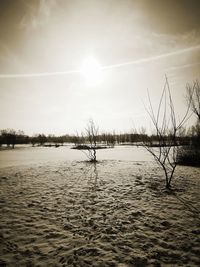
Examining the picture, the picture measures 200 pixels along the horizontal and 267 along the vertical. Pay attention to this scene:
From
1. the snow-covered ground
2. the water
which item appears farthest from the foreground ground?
the water

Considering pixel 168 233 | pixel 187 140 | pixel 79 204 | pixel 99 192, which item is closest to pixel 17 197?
pixel 79 204

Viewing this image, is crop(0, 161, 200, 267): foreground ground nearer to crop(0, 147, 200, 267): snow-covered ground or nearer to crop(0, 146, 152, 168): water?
crop(0, 147, 200, 267): snow-covered ground

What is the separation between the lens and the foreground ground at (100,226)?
3088 mm

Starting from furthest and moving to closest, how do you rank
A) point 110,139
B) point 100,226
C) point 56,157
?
1. point 110,139
2. point 56,157
3. point 100,226

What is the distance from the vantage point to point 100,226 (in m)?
4.18

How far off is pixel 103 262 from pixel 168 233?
1.66 meters

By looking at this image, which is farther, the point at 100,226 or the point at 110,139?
the point at 110,139

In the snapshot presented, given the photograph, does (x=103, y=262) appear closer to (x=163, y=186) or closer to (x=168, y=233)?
(x=168, y=233)

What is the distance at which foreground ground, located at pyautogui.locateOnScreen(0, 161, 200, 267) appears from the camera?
10.1 ft

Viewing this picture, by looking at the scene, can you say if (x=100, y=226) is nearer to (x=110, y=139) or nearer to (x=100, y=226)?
(x=100, y=226)

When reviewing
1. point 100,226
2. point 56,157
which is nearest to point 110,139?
point 56,157

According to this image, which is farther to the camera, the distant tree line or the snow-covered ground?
the distant tree line

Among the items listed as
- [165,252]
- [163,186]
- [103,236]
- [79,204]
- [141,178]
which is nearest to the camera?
[165,252]

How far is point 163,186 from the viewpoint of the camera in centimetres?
755
